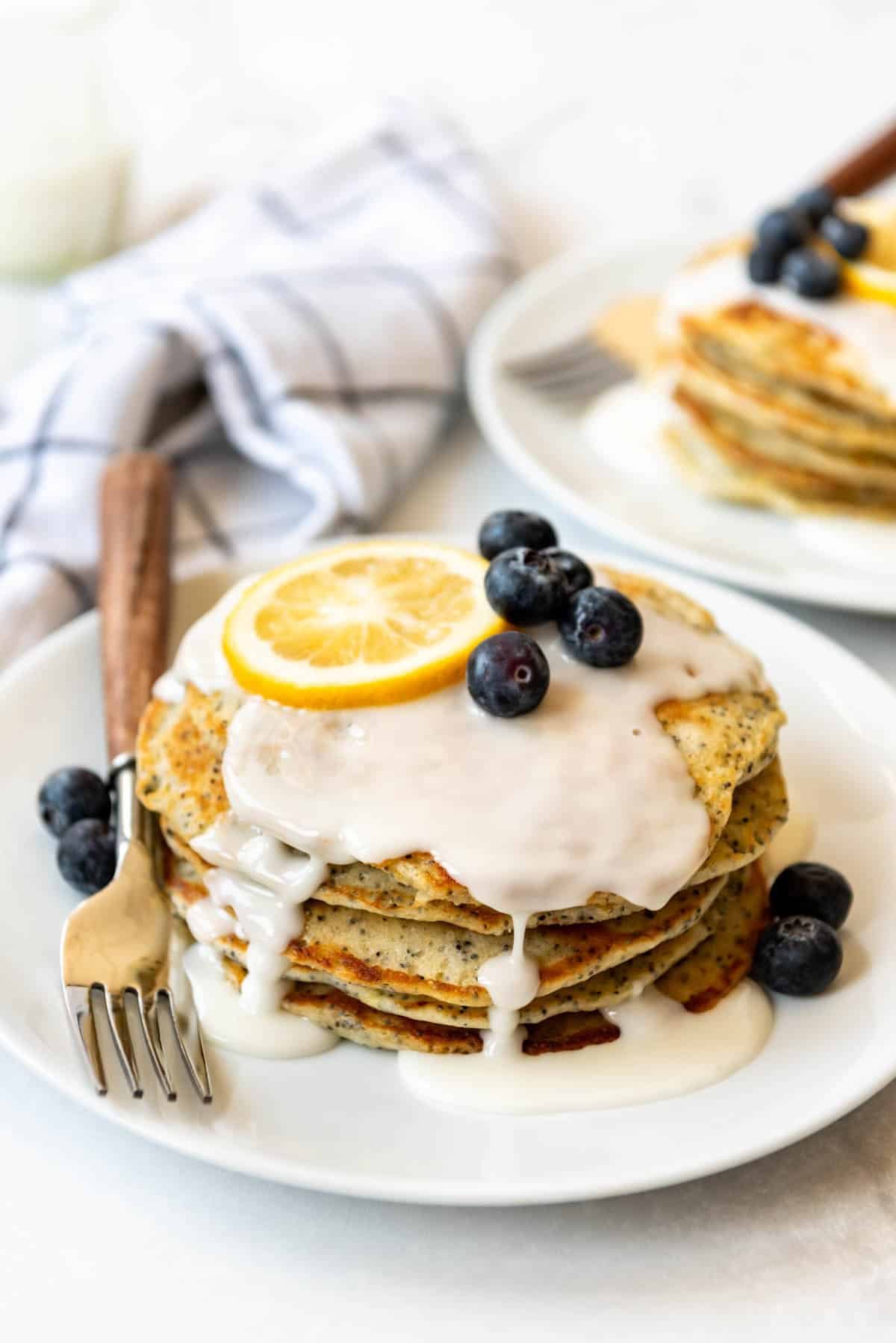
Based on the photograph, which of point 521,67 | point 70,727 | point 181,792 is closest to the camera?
point 181,792

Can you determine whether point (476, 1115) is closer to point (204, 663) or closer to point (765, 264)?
point (204, 663)

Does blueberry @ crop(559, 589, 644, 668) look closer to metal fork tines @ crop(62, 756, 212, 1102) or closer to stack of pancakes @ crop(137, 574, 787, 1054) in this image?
stack of pancakes @ crop(137, 574, 787, 1054)

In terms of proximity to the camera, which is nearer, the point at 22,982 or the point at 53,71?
the point at 22,982

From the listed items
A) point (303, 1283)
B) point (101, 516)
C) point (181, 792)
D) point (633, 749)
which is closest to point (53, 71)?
point (101, 516)

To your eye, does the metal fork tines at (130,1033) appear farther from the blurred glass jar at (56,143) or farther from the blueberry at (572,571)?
the blurred glass jar at (56,143)

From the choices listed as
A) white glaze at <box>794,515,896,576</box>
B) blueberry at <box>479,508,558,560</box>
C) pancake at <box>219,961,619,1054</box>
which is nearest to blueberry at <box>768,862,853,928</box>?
pancake at <box>219,961,619,1054</box>

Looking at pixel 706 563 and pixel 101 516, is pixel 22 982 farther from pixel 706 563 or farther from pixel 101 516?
pixel 706 563

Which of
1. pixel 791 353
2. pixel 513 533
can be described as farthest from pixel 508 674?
pixel 791 353
